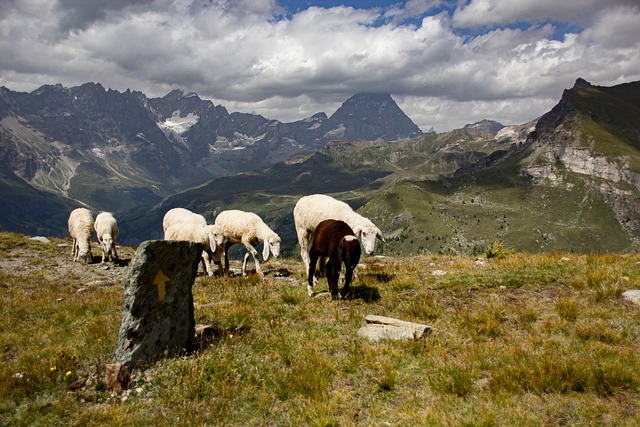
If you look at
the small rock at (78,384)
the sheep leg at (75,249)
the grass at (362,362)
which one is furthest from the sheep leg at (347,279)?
the sheep leg at (75,249)

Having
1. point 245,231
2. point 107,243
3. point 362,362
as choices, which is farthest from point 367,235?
point 107,243

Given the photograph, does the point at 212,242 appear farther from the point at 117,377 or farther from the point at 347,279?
the point at 117,377

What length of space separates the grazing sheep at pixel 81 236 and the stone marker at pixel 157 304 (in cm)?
2229

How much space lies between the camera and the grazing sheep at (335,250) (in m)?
12.2

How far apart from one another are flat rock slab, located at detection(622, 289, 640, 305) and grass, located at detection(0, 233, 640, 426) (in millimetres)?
227

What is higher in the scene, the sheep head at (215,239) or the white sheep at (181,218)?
the white sheep at (181,218)

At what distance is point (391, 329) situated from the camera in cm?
933

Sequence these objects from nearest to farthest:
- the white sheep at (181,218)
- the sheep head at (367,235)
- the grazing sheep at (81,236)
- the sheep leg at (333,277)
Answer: the sheep leg at (333,277) → the sheep head at (367,235) → the white sheep at (181,218) → the grazing sheep at (81,236)

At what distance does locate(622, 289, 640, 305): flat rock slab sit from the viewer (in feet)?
Answer: 33.9

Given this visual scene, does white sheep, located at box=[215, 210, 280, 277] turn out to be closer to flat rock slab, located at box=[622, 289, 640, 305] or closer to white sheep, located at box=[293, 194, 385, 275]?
white sheep, located at box=[293, 194, 385, 275]

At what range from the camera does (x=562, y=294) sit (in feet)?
38.4

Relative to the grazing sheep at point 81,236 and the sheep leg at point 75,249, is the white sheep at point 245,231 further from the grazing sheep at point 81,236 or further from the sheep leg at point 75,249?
the sheep leg at point 75,249

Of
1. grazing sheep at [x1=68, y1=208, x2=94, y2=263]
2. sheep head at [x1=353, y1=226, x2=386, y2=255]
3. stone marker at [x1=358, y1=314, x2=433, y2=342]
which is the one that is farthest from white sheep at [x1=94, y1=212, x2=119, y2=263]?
stone marker at [x1=358, y1=314, x2=433, y2=342]

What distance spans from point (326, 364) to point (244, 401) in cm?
182
